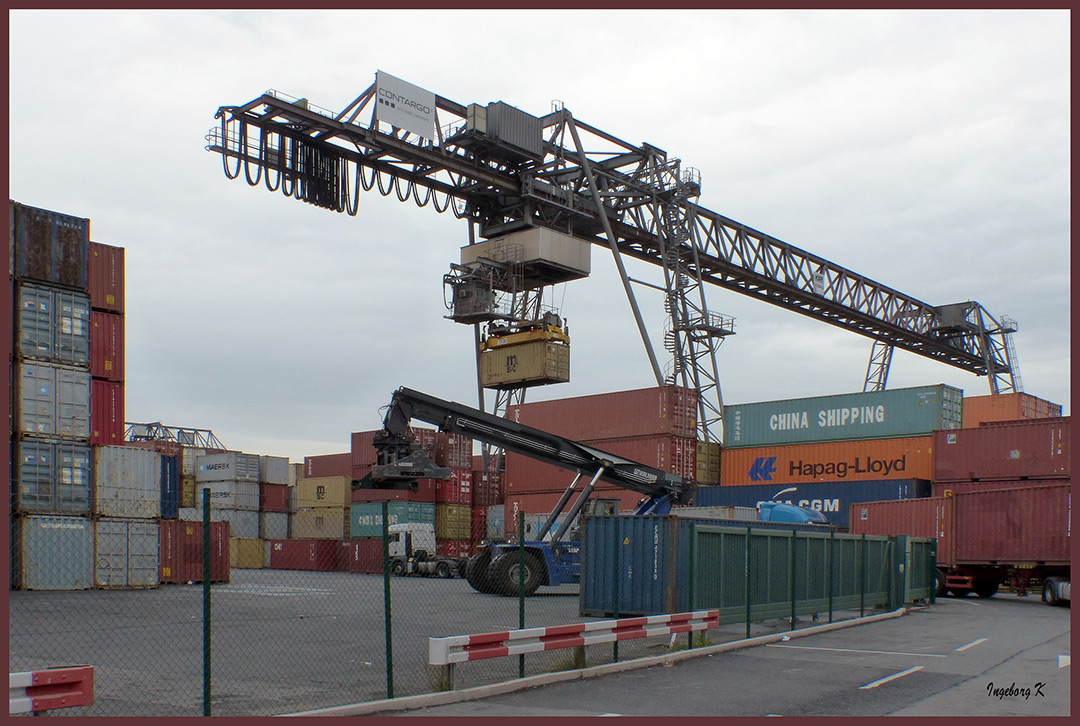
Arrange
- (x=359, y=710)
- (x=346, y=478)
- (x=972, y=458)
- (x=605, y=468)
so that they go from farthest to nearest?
(x=346, y=478), (x=972, y=458), (x=605, y=468), (x=359, y=710)

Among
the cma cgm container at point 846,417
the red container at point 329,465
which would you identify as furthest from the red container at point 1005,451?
the red container at point 329,465

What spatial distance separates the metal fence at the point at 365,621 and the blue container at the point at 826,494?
845 cm

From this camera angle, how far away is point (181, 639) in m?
14.9

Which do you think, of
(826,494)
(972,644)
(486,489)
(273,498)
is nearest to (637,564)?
(972,644)

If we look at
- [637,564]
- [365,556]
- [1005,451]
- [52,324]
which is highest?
[52,324]

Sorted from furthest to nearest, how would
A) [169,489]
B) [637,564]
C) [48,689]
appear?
[169,489] → [637,564] → [48,689]

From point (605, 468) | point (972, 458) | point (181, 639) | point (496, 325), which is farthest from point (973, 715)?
point (496, 325)

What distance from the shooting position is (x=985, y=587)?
1090 inches

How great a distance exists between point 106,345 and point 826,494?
2401cm

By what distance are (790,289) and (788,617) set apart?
35021 mm

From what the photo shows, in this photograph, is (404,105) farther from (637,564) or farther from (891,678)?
(891,678)

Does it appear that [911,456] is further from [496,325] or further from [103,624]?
[103,624]

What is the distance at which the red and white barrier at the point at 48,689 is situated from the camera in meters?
7.00

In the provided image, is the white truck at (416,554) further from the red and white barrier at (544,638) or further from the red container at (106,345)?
the red and white barrier at (544,638)
